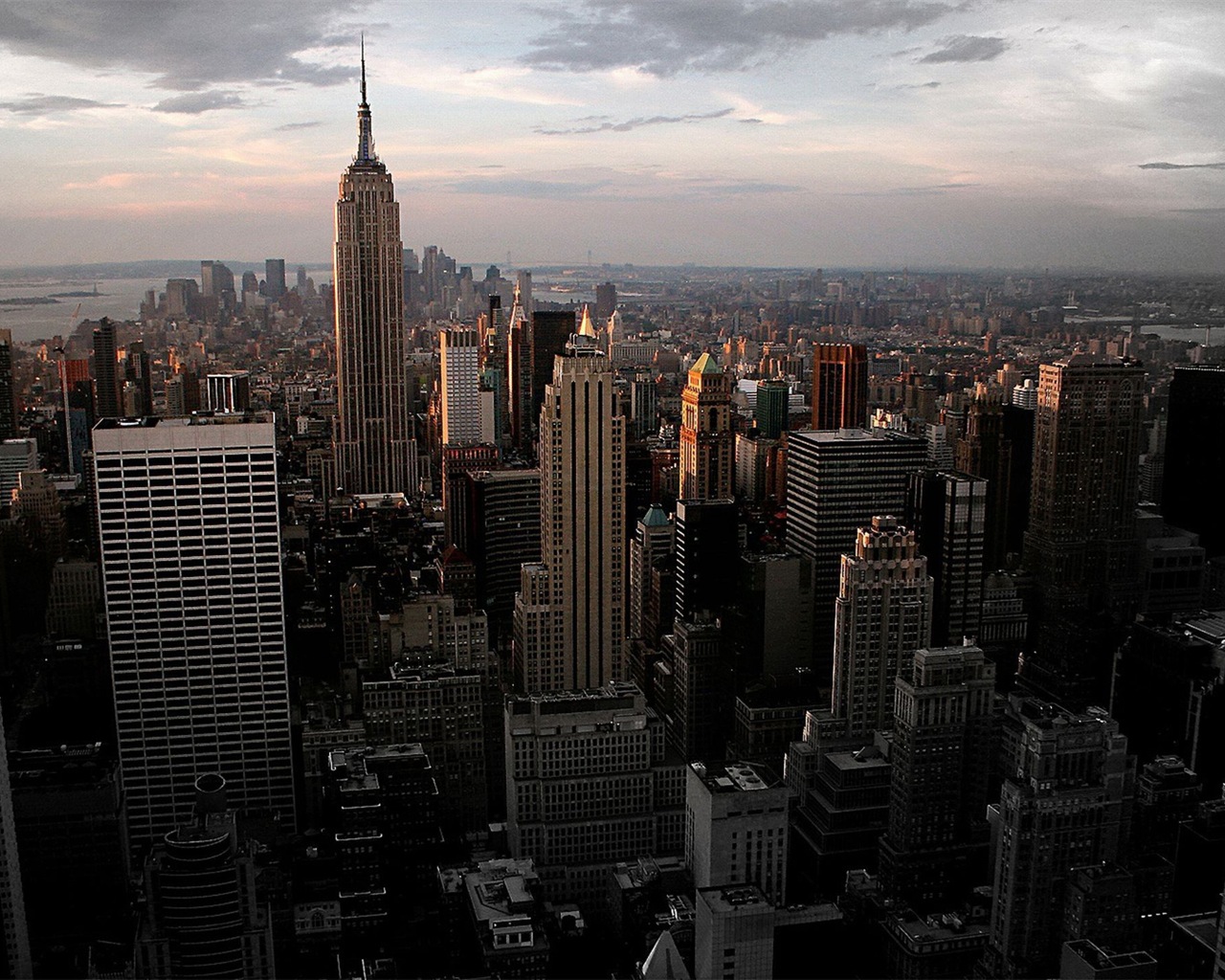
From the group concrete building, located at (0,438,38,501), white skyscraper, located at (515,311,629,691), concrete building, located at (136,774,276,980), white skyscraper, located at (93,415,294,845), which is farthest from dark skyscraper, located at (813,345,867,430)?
concrete building, located at (136,774,276,980)

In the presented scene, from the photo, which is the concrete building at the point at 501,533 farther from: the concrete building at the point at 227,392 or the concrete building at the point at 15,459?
the concrete building at the point at 15,459

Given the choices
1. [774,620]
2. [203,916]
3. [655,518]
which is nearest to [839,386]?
[655,518]

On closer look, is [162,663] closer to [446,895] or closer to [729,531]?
[446,895]

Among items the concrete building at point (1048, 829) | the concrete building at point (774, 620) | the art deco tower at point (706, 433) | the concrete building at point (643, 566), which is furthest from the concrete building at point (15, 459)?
the concrete building at point (1048, 829)

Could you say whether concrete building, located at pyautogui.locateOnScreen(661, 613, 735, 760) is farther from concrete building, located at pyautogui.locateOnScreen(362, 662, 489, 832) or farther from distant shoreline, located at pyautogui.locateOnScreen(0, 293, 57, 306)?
distant shoreline, located at pyautogui.locateOnScreen(0, 293, 57, 306)

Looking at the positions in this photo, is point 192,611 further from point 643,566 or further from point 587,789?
point 643,566
